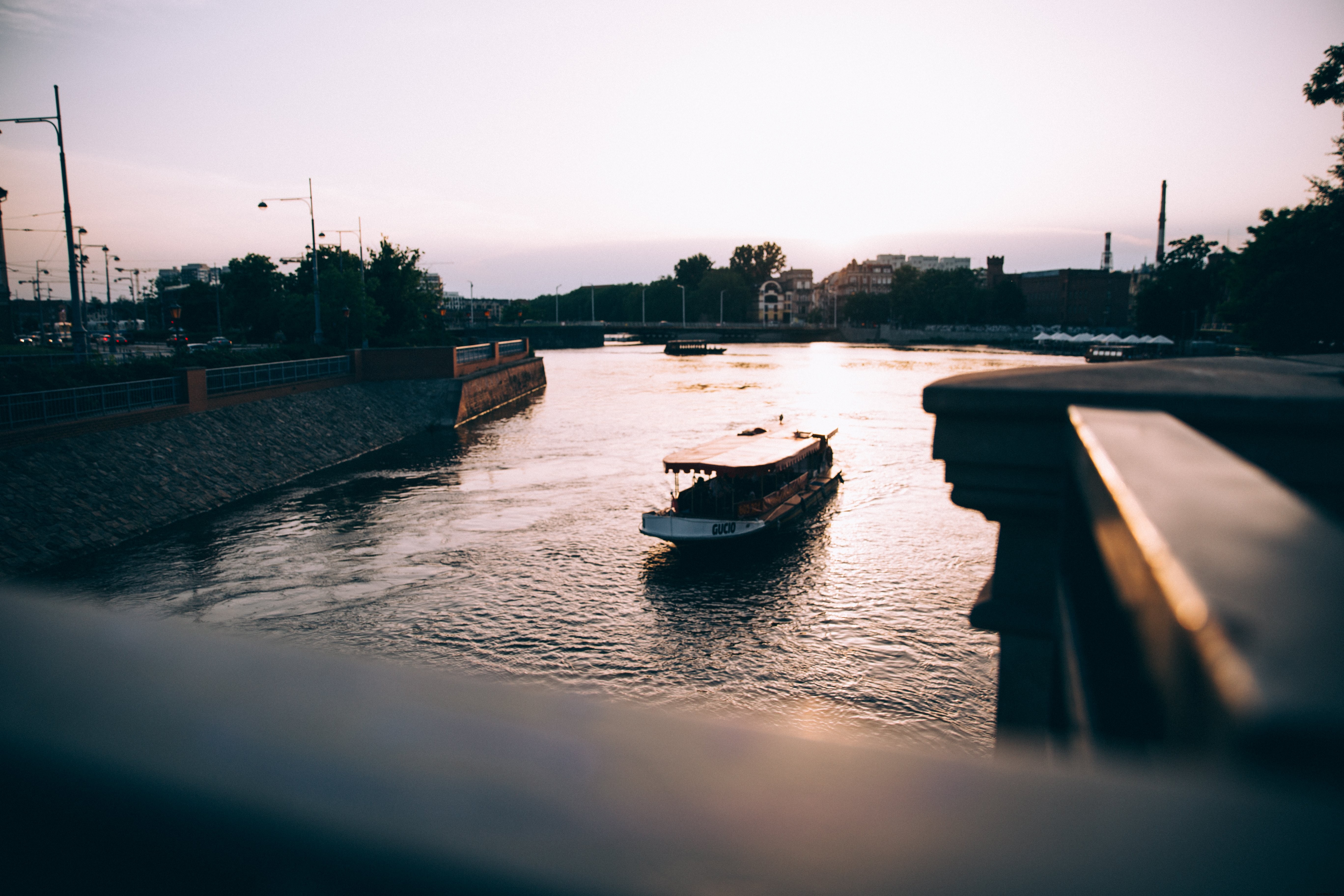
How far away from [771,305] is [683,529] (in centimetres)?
17842

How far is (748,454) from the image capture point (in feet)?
79.0

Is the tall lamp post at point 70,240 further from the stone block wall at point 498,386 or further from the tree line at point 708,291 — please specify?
the tree line at point 708,291

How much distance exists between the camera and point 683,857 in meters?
0.69

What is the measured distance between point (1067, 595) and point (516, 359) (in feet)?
205

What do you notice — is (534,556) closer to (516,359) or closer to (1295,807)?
(1295,807)

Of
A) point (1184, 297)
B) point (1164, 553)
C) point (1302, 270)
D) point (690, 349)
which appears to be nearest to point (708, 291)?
point (690, 349)

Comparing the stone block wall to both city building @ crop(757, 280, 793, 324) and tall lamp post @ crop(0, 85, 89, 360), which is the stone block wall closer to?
tall lamp post @ crop(0, 85, 89, 360)

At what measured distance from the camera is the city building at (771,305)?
187 m

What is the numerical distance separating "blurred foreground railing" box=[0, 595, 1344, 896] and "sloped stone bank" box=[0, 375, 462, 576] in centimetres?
2150

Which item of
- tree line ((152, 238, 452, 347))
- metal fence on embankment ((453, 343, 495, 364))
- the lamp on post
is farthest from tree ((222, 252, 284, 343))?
metal fence on embankment ((453, 343, 495, 364))

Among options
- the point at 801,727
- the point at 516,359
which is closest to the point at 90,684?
the point at 801,727

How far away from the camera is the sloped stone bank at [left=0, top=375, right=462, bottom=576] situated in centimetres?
1905

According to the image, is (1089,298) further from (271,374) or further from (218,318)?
(271,374)

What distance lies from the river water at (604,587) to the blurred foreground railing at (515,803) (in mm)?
12353
